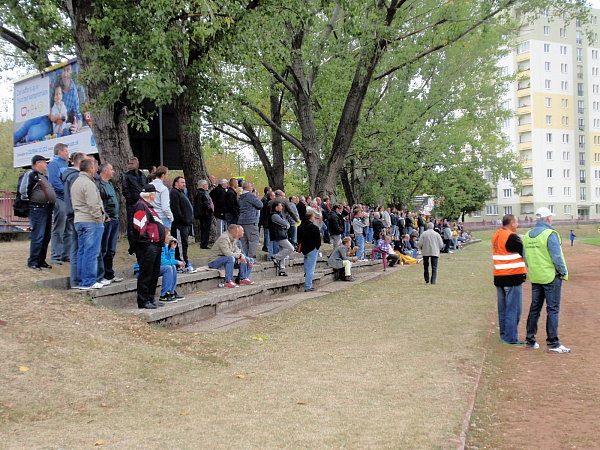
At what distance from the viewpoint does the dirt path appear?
17.3 ft

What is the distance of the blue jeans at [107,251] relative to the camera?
32.2 feet

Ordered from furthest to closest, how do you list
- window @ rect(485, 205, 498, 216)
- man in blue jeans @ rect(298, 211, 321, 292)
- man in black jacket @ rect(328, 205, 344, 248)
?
1. window @ rect(485, 205, 498, 216)
2. man in black jacket @ rect(328, 205, 344, 248)
3. man in blue jeans @ rect(298, 211, 321, 292)

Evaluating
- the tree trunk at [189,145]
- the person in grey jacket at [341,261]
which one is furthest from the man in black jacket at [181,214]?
the person in grey jacket at [341,261]

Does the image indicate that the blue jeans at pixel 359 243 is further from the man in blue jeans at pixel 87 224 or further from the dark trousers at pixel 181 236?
the man in blue jeans at pixel 87 224

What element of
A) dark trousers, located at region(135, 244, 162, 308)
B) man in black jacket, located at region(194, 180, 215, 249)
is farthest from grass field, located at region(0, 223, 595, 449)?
man in black jacket, located at region(194, 180, 215, 249)

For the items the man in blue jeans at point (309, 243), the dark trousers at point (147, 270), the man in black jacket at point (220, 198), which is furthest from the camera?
the man in black jacket at point (220, 198)

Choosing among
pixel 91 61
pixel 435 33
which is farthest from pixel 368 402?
pixel 435 33

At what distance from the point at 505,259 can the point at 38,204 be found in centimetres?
752

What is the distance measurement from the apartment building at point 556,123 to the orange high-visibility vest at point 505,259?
71231 mm

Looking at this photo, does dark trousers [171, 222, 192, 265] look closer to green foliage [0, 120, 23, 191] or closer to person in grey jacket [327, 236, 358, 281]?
person in grey jacket [327, 236, 358, 281]

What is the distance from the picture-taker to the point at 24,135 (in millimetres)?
20719

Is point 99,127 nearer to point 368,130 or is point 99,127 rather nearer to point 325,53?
point 325,53

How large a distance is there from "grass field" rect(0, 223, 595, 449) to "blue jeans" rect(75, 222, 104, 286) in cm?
47

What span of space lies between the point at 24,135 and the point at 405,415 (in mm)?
19079
